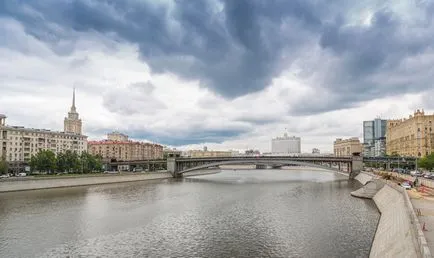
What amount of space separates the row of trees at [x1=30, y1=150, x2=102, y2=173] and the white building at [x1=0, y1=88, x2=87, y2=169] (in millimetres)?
25235

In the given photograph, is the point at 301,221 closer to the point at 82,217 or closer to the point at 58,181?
the point at 82,217

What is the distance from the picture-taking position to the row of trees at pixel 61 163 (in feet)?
306

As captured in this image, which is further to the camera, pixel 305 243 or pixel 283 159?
pixel 283 159

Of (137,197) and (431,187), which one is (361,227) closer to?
(431,187)

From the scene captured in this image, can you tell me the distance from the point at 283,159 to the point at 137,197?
2575 inches

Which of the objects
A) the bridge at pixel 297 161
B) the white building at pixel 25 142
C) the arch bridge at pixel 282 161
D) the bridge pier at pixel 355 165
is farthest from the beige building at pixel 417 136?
the white building at pixel 25 142

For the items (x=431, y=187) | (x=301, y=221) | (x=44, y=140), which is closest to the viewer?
(x=301, y=221)

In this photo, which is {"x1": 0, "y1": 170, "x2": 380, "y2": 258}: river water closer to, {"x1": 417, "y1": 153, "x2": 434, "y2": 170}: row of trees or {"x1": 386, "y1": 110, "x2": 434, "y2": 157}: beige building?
{"x1": 417, "y1": 153, "x2": 434, "y2": 170}: row of trees

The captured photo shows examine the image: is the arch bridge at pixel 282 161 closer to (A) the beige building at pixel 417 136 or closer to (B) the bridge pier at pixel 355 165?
(B) the bridge pier at pixel 355 165

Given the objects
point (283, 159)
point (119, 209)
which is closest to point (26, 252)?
point (119, 209)

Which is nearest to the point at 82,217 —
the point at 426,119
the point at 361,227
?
the point at 361,227

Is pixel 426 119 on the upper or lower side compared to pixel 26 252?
upper

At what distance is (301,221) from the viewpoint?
3984 cm

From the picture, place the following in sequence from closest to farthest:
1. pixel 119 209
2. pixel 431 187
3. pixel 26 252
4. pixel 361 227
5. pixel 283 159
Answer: pixel 26 252 < pixel 361 227 < pixel 119 209 < pixel 431 187 < pixel 283 159
